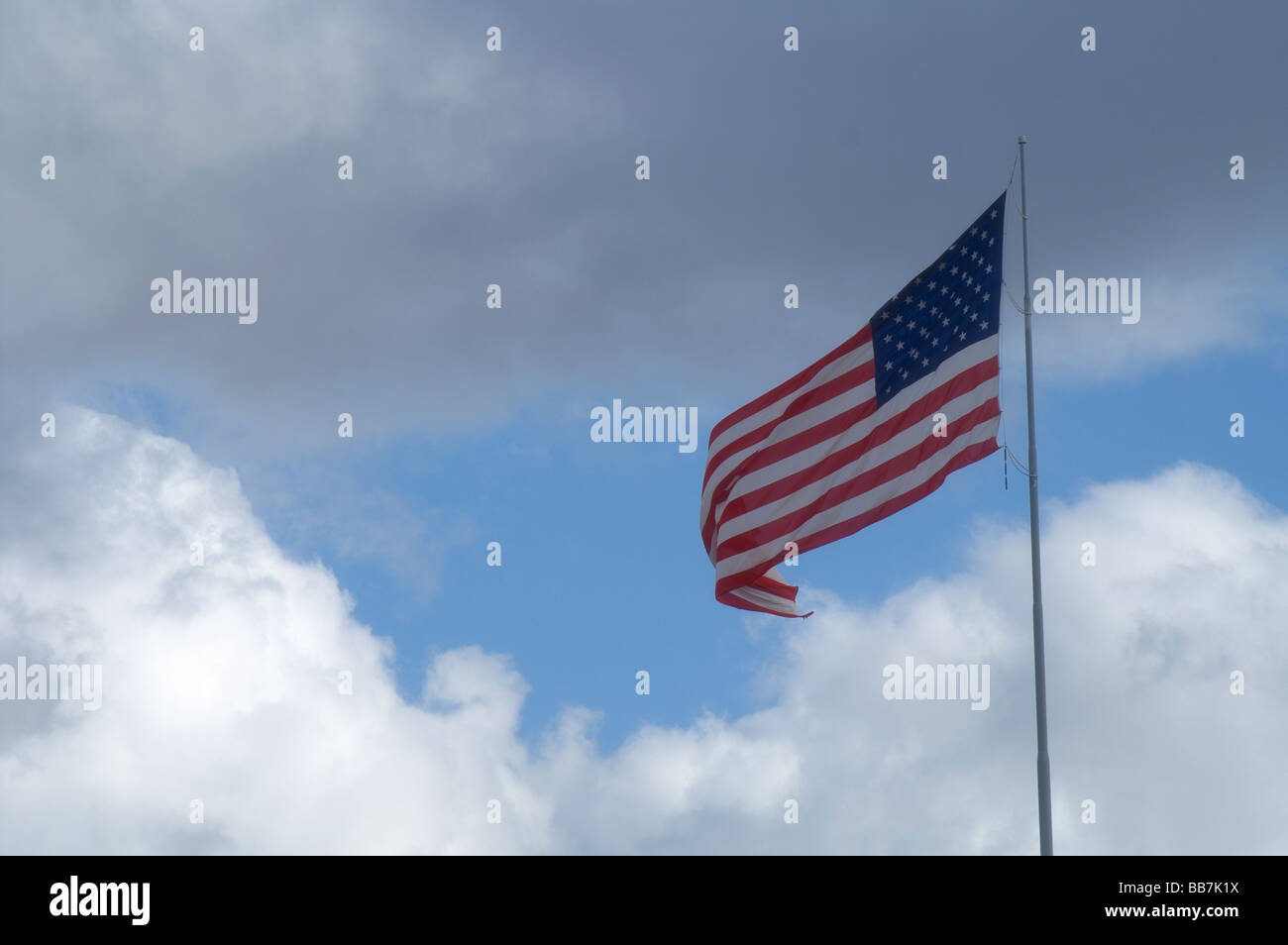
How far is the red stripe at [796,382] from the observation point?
2853 centimetres

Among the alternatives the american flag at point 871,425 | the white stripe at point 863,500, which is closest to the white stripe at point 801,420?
the american flag at point 871,425

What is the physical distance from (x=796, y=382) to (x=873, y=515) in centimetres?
307

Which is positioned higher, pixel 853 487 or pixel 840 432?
pixel 840 432

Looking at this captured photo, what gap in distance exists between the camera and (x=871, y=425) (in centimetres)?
2803

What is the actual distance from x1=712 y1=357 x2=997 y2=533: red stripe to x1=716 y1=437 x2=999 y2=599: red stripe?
19.6 inches

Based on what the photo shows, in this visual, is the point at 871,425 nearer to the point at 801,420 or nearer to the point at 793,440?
the point at 801,420

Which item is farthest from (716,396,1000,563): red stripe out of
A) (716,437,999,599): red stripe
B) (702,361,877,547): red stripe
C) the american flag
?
(702,361,877,547): red stripe

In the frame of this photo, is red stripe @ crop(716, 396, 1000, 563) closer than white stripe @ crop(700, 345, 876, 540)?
Yes

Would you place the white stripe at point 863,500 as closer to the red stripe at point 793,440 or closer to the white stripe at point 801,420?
the red stripe at point 793,440

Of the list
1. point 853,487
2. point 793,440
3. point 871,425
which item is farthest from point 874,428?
point 793,440

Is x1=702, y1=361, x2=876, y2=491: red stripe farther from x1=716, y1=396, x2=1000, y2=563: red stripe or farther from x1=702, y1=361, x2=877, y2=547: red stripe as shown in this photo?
x1=716, y1=396, x2=1000, y2=563: red stripe

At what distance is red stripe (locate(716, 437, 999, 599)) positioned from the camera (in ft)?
87.5
